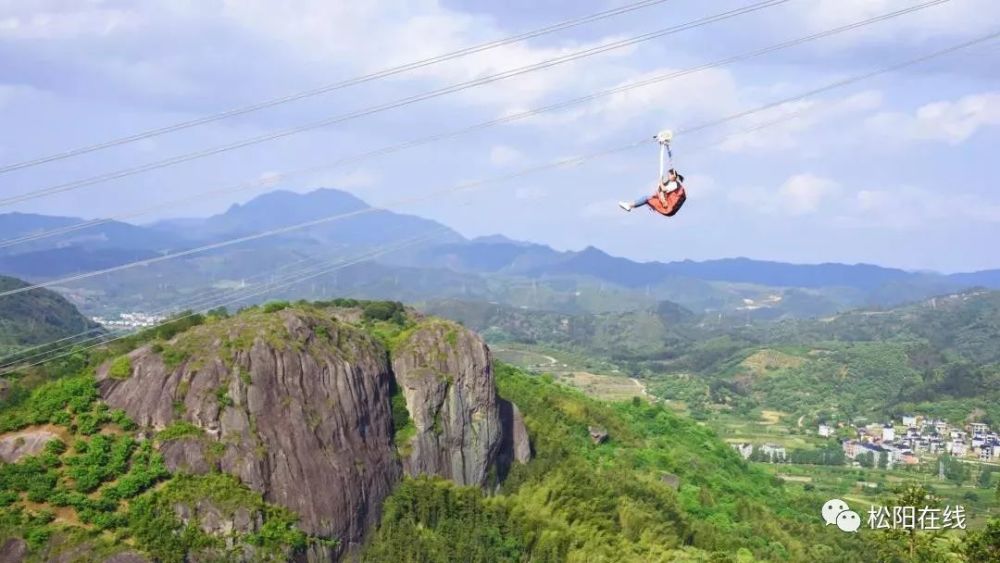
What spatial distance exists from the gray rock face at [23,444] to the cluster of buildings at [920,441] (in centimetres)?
9013

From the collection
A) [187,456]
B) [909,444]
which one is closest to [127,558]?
[187,456]

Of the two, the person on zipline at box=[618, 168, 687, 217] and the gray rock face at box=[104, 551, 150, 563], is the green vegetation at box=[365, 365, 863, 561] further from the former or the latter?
the person on zipline at box=[618, 168, 687, 217]

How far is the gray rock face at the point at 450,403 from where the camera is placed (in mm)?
38438

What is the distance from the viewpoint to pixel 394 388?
39.4 m

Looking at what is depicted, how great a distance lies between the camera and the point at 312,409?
34.5m

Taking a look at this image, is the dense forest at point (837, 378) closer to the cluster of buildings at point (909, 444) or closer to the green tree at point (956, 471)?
the cluster of buildings at point (909, 444)

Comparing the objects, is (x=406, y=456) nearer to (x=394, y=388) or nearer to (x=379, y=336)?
(x=394, y=388)

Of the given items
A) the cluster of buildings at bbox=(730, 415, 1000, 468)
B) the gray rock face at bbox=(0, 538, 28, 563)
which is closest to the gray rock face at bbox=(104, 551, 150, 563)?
the gray rock face at bbox=(0, 538, 28, 563)

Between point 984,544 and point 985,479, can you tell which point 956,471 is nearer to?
point 985,479

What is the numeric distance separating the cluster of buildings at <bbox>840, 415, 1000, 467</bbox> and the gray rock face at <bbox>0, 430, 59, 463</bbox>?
9013 centimetres

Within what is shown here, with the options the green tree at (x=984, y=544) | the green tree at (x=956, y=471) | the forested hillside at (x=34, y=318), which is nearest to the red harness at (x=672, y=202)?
the green tree at (x=984, y=544)

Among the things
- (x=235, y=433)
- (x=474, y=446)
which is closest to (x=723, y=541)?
(x=474, y=446)

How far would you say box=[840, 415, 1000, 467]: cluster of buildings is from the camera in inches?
4154

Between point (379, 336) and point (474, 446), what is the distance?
274 inches
